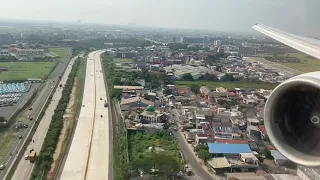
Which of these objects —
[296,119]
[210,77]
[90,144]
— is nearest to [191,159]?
[90,144]

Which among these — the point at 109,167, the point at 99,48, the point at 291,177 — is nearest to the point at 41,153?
the point at 109,167

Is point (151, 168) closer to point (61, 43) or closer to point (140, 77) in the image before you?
point (140, 77)

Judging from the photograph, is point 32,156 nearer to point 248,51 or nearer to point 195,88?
point 195,88

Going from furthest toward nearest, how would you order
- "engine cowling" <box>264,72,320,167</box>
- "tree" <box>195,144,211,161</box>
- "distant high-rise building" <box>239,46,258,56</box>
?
"distant high-rise building" <box>239,46,258,56</box>
"tree" <box>195,144,211,161</box>
"engine cowling" <box>264,72,320,167</box>

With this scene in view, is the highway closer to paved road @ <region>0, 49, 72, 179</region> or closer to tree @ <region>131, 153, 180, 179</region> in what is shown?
tree @ <region>131, 153, 180, 179</region>

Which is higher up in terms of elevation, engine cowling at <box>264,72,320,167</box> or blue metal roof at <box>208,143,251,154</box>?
engine cowling at <box>264,72,320,167</box>

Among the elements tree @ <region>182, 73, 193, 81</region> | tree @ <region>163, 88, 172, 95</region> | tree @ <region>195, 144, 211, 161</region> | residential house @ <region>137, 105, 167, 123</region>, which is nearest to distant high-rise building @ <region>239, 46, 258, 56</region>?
tree @ <region>182, 73, 193, 81</region>

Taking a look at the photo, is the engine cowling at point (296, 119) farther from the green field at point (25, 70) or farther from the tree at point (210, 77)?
the tree at point (210, 77)
